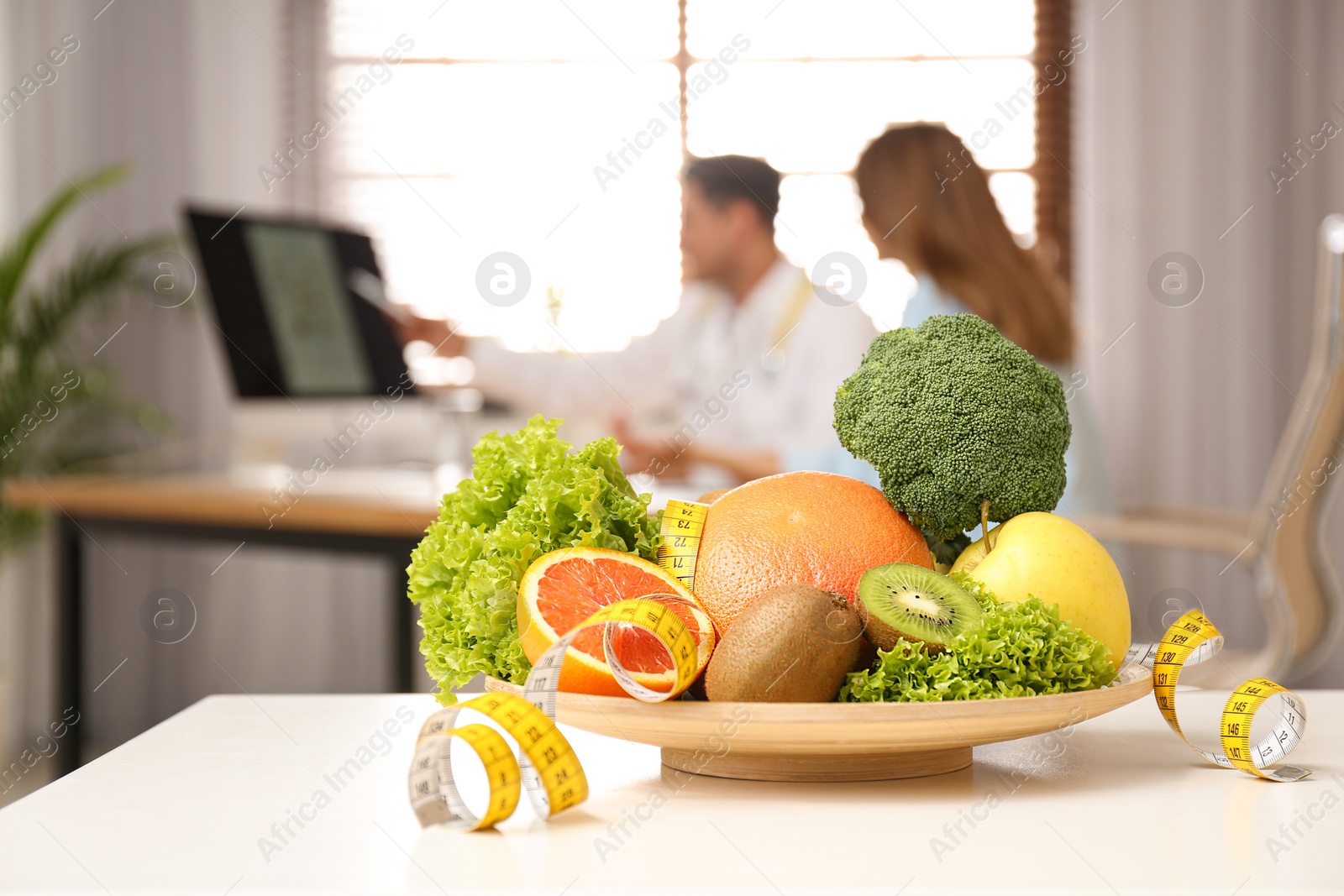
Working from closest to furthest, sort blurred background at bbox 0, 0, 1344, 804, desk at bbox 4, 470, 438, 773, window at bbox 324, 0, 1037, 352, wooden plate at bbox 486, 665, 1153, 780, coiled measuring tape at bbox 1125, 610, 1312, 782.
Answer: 1. wooden plate at bbox 486, 665, 1153, 780
2. coiled measuring tape at bbox 1125, 610, 1312, 782
3. desk at bbox 4, 470, 438, 773
4. blurred background at bbox 0, 0, 1344, 804
5. window at bbox 324, 0, 1037, 352

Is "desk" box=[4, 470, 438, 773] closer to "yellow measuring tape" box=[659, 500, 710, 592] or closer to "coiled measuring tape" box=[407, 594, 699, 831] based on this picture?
"yellow measuring tape" box=[659, 500, 710, 592]

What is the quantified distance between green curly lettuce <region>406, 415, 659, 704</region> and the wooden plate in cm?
9

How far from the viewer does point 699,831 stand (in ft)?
2.31

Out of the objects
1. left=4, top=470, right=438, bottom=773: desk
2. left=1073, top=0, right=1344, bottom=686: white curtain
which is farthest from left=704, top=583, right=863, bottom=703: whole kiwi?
left=1073, top=0, right=1344, bottom=686: white curtain

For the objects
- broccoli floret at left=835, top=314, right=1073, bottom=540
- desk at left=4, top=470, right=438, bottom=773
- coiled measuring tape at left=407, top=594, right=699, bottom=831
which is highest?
broccoli floret at left=835, top=314, right=1073, bottom=540

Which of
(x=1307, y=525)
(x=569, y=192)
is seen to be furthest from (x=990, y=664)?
(x=569, y=192)

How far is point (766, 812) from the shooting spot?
0.74 meters

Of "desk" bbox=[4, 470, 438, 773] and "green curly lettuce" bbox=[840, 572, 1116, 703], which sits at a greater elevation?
"green curly lettuce" bbox=[840, 572, 1116, 703]

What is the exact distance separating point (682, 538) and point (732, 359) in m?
2.83

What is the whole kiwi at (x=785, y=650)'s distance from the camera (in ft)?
2.44

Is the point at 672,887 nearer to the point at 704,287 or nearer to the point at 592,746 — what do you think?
the point at 592,746

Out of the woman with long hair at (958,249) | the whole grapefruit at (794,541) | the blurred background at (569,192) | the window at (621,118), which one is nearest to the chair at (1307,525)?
the woman with long hair at (958,249)

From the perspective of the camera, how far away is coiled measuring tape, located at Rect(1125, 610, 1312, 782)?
821mm

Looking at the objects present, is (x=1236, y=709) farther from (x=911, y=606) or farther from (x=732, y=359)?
(x=732, y=359)
